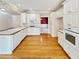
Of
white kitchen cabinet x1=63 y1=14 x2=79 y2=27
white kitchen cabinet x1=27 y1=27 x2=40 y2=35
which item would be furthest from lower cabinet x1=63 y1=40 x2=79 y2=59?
white kitchen cabinet x1=27 y1=27 x2=40 y2=35

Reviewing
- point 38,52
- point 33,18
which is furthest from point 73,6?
point 33,18

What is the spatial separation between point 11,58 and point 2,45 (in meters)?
0.84

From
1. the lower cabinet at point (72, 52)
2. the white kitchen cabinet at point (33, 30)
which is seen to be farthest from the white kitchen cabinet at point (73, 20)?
the white kitchen cabinet at point (33, 30)

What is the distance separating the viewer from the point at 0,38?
509cm

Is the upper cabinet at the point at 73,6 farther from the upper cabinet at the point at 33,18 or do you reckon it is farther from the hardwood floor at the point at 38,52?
the upper cabinet at the point at 33,18

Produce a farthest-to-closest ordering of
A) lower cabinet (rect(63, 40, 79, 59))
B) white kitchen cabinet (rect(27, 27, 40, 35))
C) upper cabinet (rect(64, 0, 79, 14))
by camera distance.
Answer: white kitchen cabinet (rect(27, 27, 40, 35)), upper cabinet (rect(64, 0, 79, 14)), lower cabinet (rect(63, 40, 79, 59))

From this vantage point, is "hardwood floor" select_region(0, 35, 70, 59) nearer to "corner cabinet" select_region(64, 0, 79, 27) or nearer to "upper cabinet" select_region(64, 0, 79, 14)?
"corner cabinet" select_region(64, 0, 79, 27)

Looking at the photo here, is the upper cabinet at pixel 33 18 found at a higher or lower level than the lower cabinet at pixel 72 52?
higher

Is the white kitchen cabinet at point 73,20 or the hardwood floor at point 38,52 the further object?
the hardwood floor at point 38,52

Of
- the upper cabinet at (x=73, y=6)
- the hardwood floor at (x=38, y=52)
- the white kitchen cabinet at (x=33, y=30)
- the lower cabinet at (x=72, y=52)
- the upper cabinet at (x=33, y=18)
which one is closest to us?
the lower cabinet at (x=72, y=52)

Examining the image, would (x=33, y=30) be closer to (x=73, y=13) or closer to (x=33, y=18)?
(x=33, y=18)

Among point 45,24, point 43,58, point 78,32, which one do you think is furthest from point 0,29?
point 45,24

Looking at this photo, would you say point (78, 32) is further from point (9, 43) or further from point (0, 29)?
point (0, 29)

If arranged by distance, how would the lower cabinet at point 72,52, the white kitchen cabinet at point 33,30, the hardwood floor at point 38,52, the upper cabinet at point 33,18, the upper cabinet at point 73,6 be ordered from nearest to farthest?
the lower cabinet at point 72,52, the upper cabinet at point 73,6, the hardwood floor at point 38,52, the white kitchen cabinet at point 33,30, the upper cabinet at point 33,18
